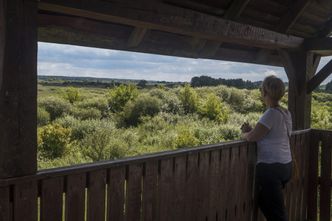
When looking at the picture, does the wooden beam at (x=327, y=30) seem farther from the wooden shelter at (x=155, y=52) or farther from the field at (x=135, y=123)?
the field at (x=135, y=123)

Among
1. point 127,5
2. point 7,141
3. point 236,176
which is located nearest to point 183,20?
point 127,5

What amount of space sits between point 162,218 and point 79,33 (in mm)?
1785

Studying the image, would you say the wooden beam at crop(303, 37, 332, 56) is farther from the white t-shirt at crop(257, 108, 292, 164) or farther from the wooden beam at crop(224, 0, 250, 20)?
the white t-shirt at crop(257, 108, 292, 164)

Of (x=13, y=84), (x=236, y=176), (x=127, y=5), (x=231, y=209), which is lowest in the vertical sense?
(x=231, y=209)

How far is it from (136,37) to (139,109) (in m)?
15.4

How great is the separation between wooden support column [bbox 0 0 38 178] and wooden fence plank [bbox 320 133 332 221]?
12.7 ft

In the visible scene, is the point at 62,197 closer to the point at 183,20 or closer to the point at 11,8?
the point at 11,8

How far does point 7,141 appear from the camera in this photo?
1.99m

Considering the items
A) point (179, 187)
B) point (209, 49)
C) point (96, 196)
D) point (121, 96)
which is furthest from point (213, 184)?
point (121, 96)

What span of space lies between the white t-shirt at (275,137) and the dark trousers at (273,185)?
62mm

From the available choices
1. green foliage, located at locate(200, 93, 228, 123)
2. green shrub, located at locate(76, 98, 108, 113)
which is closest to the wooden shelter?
green foliage, located at locate(200, 93, 228, 123)

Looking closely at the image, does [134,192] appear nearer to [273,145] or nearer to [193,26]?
[273,145]

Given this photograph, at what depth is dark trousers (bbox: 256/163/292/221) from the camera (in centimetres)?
335

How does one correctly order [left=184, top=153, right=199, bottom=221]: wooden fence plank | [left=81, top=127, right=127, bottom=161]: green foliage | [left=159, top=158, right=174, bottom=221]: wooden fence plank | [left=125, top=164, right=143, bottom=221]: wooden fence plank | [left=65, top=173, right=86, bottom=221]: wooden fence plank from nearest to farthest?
[left=65, top=173, right=86, bottom=221]: wooden fence plank < [left=125, top=164, right=143, bottom=221]: wooden fence plank < [left=159, top=158, right=174, bottom=221]: wooden fence plank < [left=184, top=153, right=199, bottom=221]: wooden fence plank < [left=81, top=127, right=127, bottom=161]: green foliage
